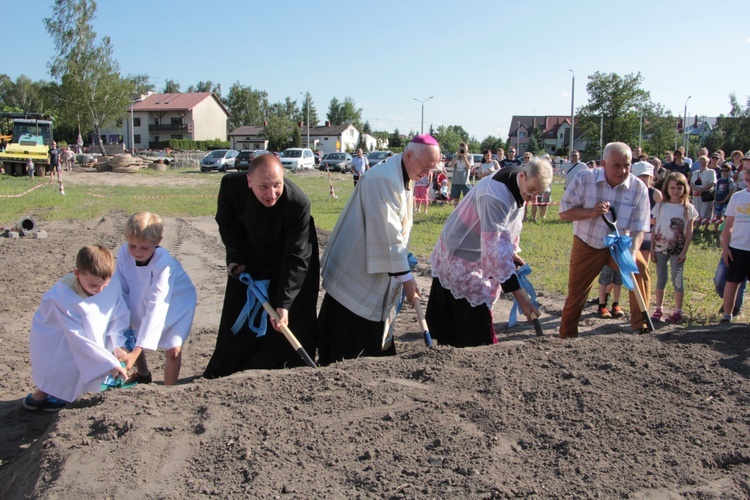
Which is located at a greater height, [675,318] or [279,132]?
[279,132]

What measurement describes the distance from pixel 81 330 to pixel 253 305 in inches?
42.1

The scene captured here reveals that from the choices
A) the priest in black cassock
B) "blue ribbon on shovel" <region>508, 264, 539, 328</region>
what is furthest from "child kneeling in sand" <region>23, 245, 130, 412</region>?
"blue ribbon on shovel" <region>508, 264, 539, 328</region>

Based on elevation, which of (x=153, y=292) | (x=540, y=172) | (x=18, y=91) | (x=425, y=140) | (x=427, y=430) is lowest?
(x=427, y=430)

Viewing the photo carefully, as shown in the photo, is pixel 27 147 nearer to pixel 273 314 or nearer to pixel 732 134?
pixel 273 314

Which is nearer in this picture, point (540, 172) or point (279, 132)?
point (540, 172)

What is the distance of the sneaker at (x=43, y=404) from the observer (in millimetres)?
4020

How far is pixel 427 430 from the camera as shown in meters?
2.99

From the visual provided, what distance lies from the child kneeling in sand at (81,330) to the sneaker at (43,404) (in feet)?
0.37

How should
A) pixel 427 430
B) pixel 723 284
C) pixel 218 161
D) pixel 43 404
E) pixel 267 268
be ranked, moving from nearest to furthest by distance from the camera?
pixel 427 430 < pixel 43 404 < pixel 267 268 < pixel 723 284 < pixel 218 161

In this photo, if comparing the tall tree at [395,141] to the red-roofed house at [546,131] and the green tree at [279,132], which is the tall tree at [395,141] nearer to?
the green tree at [279,132]

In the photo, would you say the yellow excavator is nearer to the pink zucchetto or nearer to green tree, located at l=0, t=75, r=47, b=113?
the pink zucchetto

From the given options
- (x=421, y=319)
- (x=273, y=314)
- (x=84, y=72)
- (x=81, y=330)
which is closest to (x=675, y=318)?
(x=421, y=319)

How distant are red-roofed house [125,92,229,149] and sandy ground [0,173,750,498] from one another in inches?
2877

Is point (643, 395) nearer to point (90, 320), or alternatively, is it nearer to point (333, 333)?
point (333, 333)
